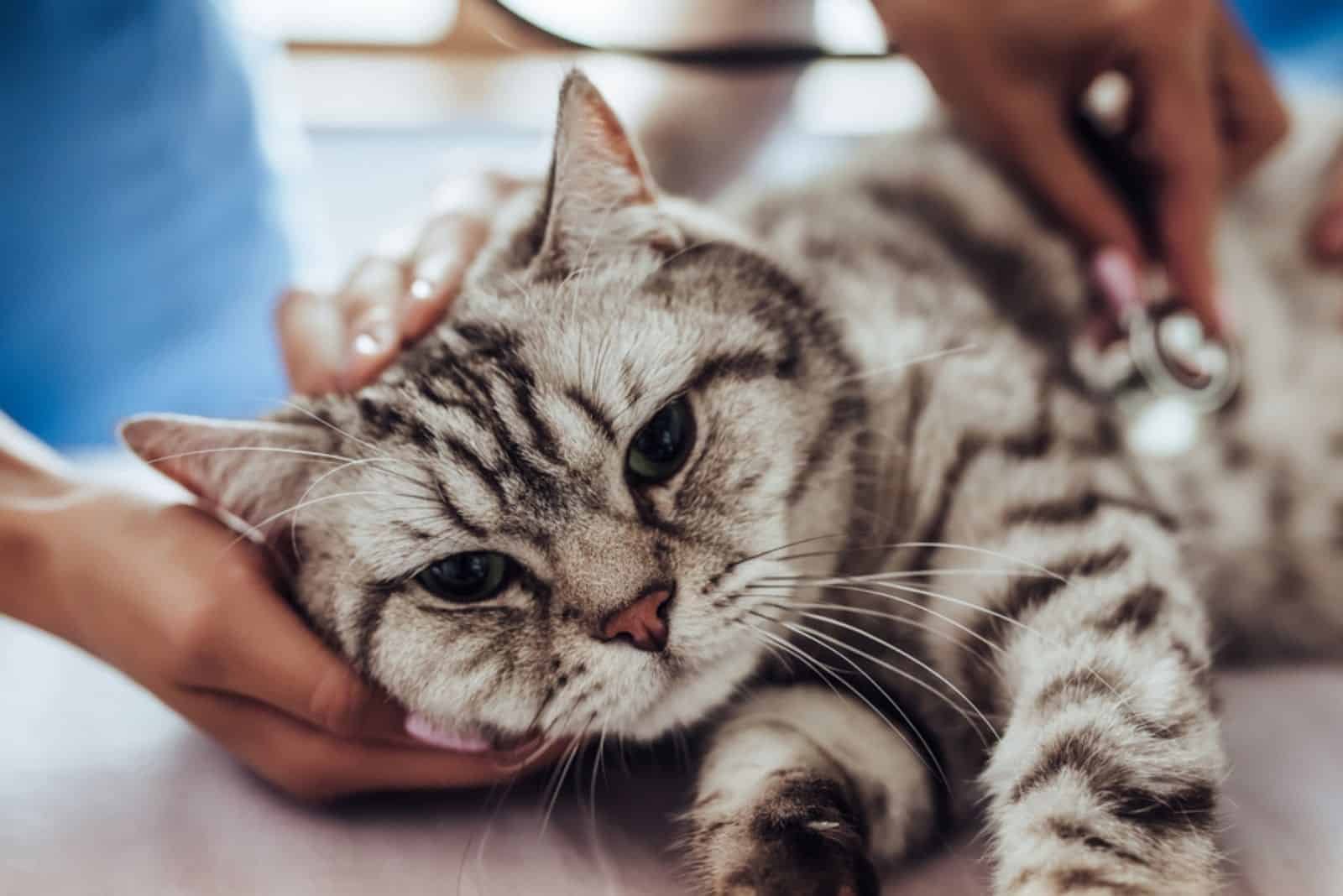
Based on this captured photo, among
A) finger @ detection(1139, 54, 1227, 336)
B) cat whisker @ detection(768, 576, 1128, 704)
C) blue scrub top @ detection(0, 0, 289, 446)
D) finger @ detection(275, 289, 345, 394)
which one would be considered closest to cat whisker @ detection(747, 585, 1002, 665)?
cat whisker @ detection(768, 576, 1128, 704)

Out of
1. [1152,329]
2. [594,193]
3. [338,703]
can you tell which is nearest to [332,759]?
[338,703]

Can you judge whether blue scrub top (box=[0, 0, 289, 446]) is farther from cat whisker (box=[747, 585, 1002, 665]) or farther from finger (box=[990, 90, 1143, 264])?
finger (box=[990, 90, 1143, 264])

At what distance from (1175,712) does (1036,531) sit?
196 millimetres

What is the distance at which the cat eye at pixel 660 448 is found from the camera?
780 millimetres

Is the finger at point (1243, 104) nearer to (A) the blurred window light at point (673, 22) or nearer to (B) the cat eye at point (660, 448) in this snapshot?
(A) the blurred window light at point (673, 22)

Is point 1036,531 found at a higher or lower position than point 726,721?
higher

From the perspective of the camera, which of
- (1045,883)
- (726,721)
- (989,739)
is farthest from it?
(726,721)

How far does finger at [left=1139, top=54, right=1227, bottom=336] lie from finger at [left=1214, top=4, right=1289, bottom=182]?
0.07 metres

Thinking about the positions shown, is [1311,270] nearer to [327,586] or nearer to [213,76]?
[327,586]

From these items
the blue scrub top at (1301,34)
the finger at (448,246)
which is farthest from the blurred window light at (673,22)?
the blue scrub top at (1301,34)

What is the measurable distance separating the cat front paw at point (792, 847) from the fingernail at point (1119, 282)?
701 millimetres

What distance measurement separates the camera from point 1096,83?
122 cm

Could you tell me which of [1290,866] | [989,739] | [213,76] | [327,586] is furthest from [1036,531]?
[213,76]

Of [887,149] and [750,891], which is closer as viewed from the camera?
[750,891]
